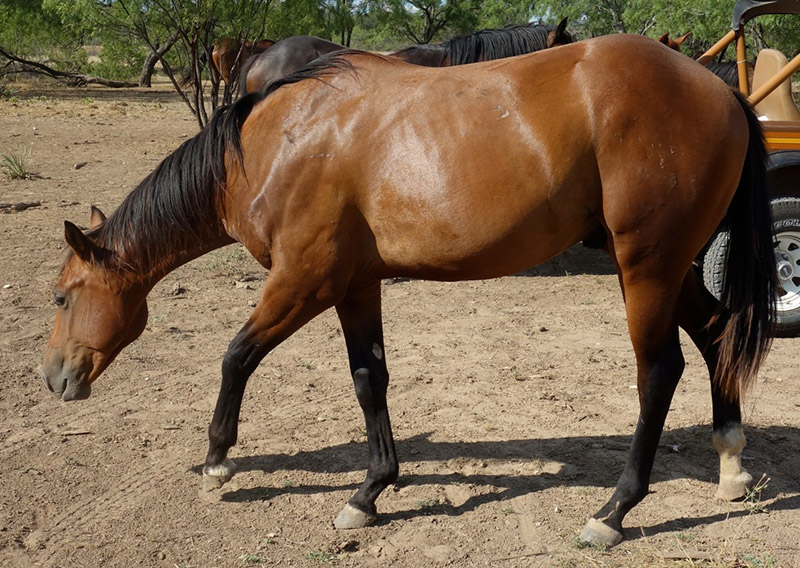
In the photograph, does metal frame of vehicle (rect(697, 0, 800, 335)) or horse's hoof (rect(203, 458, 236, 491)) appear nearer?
horse's hoof (rect(203, 458, 236, 491))

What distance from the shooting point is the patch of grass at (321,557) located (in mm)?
3158

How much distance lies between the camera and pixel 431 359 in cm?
531

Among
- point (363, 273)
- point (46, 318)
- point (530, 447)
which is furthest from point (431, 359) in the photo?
point (46, 318)

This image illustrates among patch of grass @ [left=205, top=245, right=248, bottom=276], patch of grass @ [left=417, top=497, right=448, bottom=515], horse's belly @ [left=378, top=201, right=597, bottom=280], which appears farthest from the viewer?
patch of grass @ [left=205, top=245, right=248, bottom=276]

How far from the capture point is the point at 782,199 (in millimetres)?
6035

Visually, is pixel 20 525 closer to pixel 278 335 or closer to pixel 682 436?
pixel 278 335

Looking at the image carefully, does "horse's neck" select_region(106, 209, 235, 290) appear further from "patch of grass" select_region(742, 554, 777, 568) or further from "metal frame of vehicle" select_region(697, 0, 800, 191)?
"metal frame of vehicle" select_region(697, 0, 800, 191)

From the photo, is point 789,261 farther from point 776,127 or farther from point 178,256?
point 178,256

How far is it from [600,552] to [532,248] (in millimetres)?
1196

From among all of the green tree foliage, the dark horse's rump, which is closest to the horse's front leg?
the dark horse's rump

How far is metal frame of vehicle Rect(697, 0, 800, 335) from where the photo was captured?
19.4ft

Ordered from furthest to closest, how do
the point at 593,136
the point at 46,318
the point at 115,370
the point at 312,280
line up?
the point at 46,318, the point at 115,370, the point at 312,280, the point at 593,136

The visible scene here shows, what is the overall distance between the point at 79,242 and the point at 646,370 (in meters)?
2.42

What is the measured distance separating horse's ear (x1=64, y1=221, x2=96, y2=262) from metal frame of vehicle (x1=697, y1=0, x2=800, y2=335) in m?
4.18
